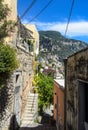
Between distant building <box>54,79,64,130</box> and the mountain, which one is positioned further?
the mountain

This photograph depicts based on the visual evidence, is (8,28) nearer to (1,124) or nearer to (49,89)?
(1,124)

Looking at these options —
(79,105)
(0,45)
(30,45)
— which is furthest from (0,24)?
(30,45)

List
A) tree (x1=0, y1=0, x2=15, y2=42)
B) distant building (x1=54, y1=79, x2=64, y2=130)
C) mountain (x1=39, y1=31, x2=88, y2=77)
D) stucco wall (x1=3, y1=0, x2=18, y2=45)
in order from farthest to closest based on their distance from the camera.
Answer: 1. mountain (x1=39, y1=31, x2=88, y2=77)
2. distant building (x1=54, y1=79, x2=64, y2=130)
3. stucco wall (x1=3, y1=0, x2=18, y2=45)
4. tree (x1=0, y1=0, x2=15, y2=42)

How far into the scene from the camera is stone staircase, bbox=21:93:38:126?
51.9 feet

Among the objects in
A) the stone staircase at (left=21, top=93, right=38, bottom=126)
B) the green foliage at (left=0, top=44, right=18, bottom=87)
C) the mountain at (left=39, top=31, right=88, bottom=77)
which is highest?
the mountain at (left=39, top=31, right=88, bottom=77)

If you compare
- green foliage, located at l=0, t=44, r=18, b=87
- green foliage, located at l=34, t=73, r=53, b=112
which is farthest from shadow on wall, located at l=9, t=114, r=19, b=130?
green foliage, located at l=34, t=73, r=53, b=112

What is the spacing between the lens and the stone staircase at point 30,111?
15828 millimetres

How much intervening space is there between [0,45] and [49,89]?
46.0ft

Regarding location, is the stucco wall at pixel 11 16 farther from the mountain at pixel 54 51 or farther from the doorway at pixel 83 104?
the mountain at pixel 54 51

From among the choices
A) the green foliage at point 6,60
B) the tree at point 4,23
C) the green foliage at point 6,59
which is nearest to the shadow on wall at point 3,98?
the green foliage at point 6,60

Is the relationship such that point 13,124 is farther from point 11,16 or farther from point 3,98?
point 11,16

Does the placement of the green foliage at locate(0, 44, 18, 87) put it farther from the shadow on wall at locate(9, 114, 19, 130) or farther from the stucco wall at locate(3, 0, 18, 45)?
the shadow on wall at locate(9, 114, 19, 130)

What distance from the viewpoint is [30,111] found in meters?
16.9

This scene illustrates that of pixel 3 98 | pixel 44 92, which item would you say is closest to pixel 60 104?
pixel 3 98
